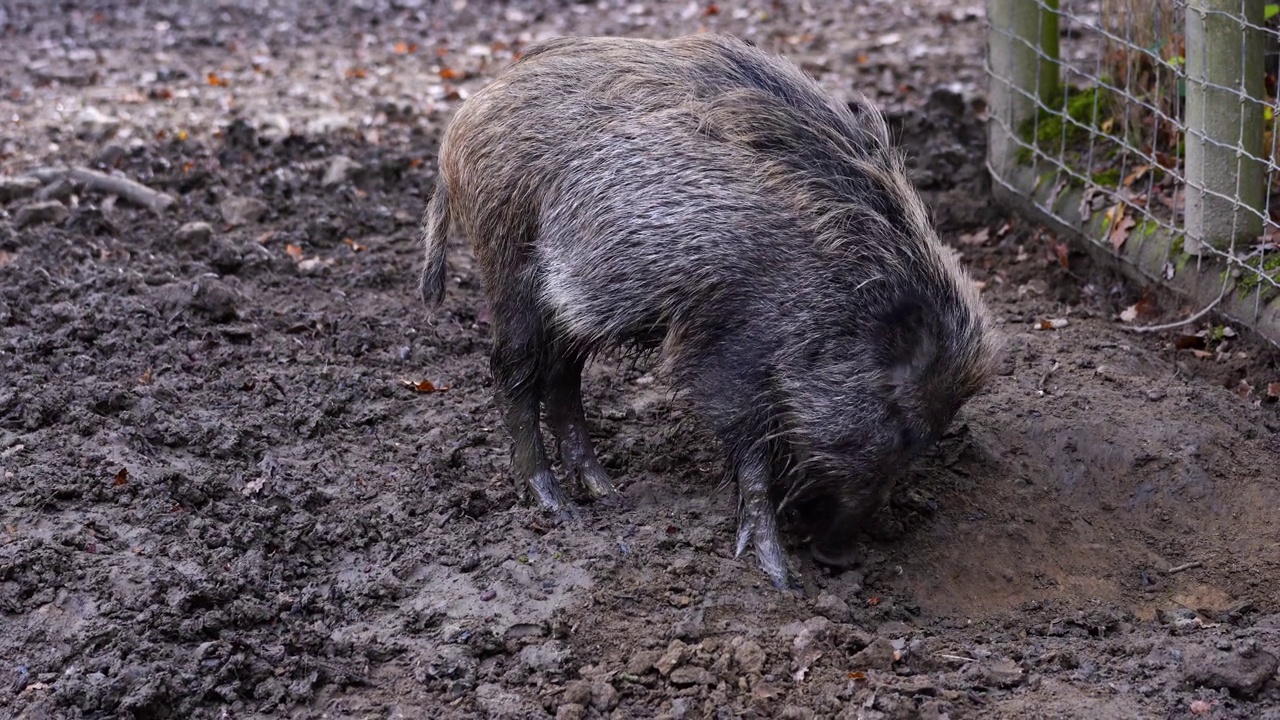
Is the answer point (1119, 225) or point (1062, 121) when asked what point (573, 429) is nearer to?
point (1119, 225)

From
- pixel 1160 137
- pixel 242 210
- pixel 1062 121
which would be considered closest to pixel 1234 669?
pixel 1160 137

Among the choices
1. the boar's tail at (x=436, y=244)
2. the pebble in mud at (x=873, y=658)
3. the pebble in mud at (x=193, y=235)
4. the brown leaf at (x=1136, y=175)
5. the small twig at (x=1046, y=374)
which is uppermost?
the boar's tail at (x=436, y=244)

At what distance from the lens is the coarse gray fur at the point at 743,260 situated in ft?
11.8

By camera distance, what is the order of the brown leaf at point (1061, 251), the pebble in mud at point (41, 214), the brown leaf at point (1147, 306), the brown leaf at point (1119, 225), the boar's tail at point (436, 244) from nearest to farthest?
the boar's tail at point (436, 244) < the brown leaf at point (1147, 306) < the brown leaf at point (1119, 225) < the brown leaf at point (1061, 251) < the pebble in mud at point (41, 214)

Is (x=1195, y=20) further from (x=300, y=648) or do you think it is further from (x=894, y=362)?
(x=300, y=648)

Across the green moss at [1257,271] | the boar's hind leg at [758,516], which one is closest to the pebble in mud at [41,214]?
the boar's hind leg at [758,516]

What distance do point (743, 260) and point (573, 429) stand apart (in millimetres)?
1000

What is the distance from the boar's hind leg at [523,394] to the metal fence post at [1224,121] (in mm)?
2544

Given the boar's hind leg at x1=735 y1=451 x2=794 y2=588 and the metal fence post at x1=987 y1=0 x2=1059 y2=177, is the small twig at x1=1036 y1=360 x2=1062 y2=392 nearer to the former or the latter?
the boar's hind leg at x1=735 y1=451 x2=794 y2=588

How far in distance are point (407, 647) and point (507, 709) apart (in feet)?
1.31

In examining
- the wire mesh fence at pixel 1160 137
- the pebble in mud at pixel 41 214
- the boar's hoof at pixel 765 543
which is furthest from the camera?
the pebble in mud at pixel 41 214

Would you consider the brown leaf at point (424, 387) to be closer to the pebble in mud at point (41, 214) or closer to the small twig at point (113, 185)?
the small twig at point (113, 185)

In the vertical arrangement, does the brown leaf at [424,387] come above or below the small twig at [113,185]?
below

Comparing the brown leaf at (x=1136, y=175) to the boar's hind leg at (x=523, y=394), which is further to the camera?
the brown leaf at (x=1136, y=175)
